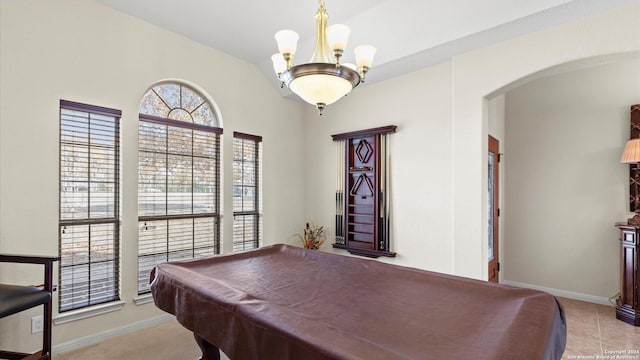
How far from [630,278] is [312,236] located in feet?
11.5

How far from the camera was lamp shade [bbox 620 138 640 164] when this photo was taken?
318cm

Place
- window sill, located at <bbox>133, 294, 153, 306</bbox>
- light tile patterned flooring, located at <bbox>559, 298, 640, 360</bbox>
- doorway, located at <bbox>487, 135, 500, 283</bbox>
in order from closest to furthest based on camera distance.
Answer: light tile patterned flooring, located at <bbox>559, 298, 640, 360</bbox>, window sill, located at <bbox>133, 294, 153, 306</bbox>, doorway, located at <bbox>487, 135, 500, 283</bbox>

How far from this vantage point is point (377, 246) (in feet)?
12.6

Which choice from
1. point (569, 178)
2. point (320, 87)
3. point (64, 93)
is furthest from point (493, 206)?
point (64, 93)

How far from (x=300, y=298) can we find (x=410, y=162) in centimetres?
242

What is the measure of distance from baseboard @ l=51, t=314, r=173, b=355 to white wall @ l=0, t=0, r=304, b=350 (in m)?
0.04

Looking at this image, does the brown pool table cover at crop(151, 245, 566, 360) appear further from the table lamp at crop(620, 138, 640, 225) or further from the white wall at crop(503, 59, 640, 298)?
the white wall at crop(503, 59, 640, 298)

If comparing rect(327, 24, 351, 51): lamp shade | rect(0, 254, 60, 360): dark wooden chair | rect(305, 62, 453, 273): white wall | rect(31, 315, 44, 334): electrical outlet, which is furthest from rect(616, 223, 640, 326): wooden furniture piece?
rect(31, 315, 44, 334): electrical outlet

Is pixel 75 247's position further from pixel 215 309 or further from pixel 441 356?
pixel 441 356

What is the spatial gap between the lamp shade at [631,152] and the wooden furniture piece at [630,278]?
0.67 m

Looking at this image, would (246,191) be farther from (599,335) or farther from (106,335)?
(599,335)

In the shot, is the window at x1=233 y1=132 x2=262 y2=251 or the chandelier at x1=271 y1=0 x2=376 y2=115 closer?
the chandelier at x1=271 y1=0 x2=376 y2=115

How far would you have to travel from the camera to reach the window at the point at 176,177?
316cm

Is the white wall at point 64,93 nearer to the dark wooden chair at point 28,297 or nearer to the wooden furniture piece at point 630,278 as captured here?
the dark wooden chair at point 28,297
